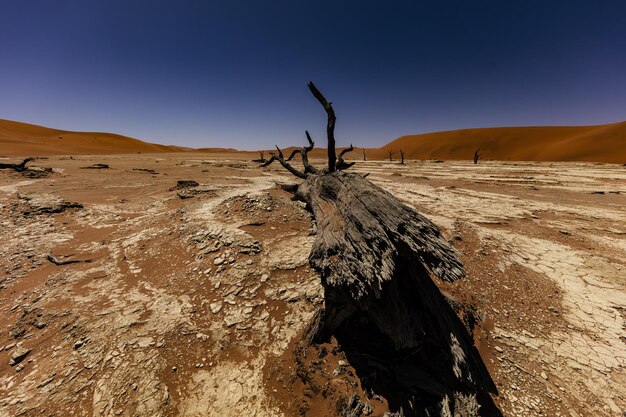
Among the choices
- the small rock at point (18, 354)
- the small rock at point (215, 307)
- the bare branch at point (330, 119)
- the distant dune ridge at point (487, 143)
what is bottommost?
the small rock at point (18, 354)

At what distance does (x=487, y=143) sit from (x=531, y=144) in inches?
344

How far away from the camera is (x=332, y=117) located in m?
7.35

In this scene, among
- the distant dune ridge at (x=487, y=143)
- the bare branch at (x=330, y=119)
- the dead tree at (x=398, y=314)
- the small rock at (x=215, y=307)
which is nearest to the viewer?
the dead tree at (x=398, y=314)

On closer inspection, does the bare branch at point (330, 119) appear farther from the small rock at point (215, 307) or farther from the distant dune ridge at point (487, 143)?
the distant dune ridge at point (487, 143)

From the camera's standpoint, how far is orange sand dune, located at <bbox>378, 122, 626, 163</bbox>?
43.3m

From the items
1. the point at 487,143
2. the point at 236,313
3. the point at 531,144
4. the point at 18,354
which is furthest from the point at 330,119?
the point at 531,144

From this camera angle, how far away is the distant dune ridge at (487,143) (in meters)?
43.3

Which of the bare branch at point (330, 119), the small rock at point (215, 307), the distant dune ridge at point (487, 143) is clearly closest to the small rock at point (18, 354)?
the small rock at point (215, 307)

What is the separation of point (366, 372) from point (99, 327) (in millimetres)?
3967

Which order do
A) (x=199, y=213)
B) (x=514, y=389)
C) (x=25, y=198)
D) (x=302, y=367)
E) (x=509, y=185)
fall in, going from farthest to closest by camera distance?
(x=509, y=185) < (x=25, y=198) < (x=199, y=213) < (x=302, y=367) < (x=514, y=389)

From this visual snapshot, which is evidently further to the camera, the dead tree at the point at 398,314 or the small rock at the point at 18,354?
the small rock at the point at 18,354

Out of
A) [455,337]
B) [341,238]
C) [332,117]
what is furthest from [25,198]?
[455,337]

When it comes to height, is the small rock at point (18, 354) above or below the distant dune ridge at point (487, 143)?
below

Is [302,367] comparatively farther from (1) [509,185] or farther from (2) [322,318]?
(1) [509,185]
